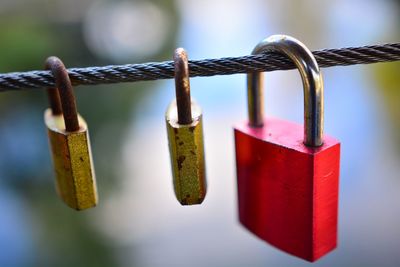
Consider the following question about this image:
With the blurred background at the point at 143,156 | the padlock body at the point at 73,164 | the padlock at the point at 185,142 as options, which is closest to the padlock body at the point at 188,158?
the padlock at the point at 185,142

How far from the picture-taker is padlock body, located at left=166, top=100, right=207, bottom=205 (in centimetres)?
51

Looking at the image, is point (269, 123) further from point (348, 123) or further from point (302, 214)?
point (348, 123)

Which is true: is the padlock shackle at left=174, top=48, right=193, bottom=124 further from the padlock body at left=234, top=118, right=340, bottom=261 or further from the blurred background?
the blurred background

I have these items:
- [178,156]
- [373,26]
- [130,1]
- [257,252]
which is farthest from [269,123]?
[373,26]

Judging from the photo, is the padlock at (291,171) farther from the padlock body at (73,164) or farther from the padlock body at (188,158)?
the padlock body at (73,164)

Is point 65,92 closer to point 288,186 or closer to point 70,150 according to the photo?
point 70,150

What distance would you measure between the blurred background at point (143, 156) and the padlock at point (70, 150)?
2174 mm

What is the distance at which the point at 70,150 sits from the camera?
53 cm

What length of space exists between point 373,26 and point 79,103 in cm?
381

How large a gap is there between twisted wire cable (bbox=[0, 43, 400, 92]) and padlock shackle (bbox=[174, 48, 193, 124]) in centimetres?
1

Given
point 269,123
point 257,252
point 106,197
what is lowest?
point 257,252

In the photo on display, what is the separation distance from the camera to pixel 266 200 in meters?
0.67

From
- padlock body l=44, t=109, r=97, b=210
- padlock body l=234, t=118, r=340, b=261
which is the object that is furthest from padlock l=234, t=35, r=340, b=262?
padlock body l=44, t=109, r=97, b=210

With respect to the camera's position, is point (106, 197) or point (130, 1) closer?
point (106, 197)
